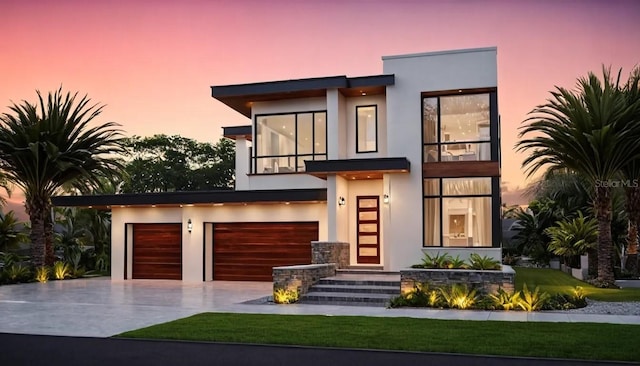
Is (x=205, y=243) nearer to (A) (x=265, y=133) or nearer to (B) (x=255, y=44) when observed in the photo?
(A) (x=265, y=133)

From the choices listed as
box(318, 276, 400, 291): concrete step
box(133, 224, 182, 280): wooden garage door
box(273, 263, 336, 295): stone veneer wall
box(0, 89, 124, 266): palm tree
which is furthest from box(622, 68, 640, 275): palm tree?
box(0, 89, 124, 266): palm tree

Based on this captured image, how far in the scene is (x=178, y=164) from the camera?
1822 inches

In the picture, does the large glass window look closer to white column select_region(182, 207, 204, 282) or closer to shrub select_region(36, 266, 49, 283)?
white column select_region(182, 207, 204, 282)

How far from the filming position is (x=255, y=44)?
24703 mm

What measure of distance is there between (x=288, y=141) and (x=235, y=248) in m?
4.25

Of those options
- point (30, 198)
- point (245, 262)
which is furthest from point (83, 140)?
point (245, 262)

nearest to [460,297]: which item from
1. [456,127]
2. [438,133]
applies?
[438,133]

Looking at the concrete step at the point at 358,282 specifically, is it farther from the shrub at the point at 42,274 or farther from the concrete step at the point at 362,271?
the shrub at the point at 42,274

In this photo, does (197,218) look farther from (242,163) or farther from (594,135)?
(594,135)

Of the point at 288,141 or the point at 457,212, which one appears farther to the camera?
the point at 288,141

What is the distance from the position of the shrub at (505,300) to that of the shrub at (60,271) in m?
17.0

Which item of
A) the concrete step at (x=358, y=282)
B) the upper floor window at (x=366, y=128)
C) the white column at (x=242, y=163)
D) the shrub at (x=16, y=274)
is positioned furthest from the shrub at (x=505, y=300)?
the shrub at (x=16, y=274)

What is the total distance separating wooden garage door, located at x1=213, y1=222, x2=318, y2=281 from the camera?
21062 mm

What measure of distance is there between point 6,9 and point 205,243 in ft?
33.5
